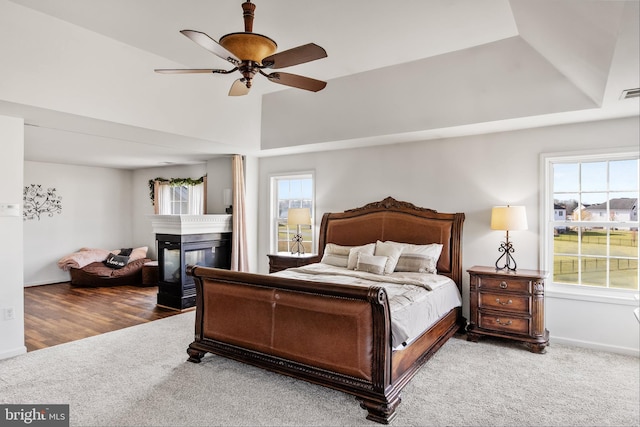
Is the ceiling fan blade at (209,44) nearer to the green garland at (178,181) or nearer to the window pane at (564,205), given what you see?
the window pane at (564,205)

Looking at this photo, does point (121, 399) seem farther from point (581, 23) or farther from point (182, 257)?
point (581, 23)

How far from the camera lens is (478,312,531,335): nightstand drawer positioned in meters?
3.77

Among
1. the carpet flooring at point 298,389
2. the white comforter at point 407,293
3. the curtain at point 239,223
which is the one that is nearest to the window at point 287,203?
the curtain at point 239,223

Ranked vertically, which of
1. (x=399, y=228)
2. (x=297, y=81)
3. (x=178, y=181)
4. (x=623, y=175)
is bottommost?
(x=399, y=228)

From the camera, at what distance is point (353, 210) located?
17.4ft

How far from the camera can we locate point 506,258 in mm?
4285

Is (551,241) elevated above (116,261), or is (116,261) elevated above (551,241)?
(551,241)

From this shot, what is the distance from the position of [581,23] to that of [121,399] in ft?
13.2

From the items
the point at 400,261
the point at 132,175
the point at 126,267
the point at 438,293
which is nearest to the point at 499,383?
the point at 438,293

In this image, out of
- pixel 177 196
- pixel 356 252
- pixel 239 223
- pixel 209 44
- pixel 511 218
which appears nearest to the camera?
pixel 209 44

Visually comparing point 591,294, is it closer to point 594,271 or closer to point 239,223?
point 594,271

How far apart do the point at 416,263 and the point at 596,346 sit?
193cm

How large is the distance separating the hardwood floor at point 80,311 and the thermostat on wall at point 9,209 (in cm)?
138

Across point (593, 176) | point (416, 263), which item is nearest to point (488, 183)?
point (593, 176)
